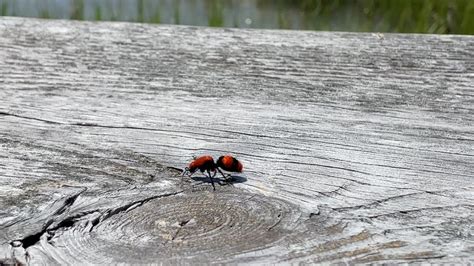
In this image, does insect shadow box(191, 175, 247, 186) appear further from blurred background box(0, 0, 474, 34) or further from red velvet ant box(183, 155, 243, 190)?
blurred background box(0, 0, 474, 34)

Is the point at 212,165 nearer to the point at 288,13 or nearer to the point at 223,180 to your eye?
the point at 223,180

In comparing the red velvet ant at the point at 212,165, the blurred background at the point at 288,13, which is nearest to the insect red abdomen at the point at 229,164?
the red velvet ant at the point at 212,165

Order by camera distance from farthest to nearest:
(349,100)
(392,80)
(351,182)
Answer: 1. (392,80)
2. (349,100)
3. (351,182)

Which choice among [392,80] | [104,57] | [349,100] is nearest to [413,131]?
[349,100]

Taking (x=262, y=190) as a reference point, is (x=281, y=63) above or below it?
above

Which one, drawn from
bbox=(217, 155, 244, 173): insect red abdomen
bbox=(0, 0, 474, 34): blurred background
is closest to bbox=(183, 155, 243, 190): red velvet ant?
bbox=(217, 155, 244, 173): insect red abdomen

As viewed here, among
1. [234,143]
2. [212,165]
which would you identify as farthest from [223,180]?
[234,143]

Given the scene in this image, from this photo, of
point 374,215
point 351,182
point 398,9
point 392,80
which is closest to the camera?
point 374,215

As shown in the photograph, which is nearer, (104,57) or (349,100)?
(349,100)

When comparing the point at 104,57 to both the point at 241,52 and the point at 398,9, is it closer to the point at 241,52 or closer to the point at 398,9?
the point at 241,52
